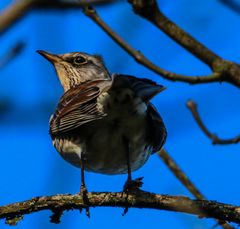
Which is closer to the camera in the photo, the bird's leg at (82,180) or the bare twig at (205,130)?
the bare twig at (205,130)

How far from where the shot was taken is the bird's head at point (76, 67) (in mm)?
8477

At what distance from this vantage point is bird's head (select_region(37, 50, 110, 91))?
8.48 metres

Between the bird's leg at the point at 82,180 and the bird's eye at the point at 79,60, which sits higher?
the bird's eye at the point at 79,60

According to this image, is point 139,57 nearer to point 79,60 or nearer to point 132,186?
point 132,186

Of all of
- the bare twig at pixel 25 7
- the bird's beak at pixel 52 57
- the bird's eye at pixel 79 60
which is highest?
the bird's eye at pixel 79 60

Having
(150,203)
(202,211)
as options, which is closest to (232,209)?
(202,211)

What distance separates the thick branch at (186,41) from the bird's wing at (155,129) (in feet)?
9.17

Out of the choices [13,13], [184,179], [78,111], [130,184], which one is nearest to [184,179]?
[184,179]

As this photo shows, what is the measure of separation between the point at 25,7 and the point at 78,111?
388 centimetres

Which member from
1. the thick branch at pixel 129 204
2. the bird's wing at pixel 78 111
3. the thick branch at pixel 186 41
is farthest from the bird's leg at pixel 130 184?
the thick branch at pixel 186 41

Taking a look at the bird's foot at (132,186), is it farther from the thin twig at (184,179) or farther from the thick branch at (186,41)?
the thick branch at (186,41)

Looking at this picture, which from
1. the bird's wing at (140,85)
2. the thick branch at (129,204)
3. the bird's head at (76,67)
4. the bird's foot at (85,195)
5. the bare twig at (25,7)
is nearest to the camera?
the bare twig at (25,7)

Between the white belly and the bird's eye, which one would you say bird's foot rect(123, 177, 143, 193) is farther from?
the bird's eye

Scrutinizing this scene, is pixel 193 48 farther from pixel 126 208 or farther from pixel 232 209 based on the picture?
pixel 126 208
